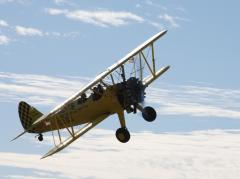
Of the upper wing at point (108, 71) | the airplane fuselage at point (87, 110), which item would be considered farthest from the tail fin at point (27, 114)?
the upper wing at point (108, 71)

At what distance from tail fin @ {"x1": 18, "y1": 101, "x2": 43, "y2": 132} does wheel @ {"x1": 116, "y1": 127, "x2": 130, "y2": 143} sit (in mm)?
11469

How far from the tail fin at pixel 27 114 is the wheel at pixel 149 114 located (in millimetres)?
11857

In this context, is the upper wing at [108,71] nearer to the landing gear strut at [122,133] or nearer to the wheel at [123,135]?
the landing gear strut at [122,133]

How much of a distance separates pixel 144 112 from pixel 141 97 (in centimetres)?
99

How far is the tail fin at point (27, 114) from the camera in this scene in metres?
40.2

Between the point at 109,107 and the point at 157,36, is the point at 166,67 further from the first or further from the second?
the point at 109,107

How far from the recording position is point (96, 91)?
3069cm

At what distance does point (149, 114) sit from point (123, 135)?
206 centimetres

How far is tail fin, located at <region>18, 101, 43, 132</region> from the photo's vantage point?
4025 cm

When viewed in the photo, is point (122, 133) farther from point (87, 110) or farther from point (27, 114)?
point (27, 114)

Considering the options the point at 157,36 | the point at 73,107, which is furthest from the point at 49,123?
the point at 157,36

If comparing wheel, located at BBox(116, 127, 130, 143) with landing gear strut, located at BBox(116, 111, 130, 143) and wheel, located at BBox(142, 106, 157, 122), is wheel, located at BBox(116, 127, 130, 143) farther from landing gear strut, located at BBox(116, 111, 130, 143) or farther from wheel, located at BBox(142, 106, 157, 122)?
wheel, located at BBox(142, 106, 157, 122)

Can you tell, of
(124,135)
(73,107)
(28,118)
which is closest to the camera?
(124,135)

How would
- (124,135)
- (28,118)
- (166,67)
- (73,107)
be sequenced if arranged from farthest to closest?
1. (28,118)
2. (166,67)
3. (73,107)
4. (124,135)
